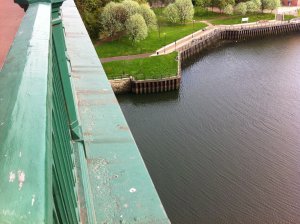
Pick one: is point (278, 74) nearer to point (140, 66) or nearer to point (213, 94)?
point (213, 94)

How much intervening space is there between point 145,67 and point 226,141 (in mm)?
12615

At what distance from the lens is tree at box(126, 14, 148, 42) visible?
37312 mm

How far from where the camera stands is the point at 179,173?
20.8 metres

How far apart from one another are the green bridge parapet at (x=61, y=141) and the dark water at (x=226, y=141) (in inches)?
506

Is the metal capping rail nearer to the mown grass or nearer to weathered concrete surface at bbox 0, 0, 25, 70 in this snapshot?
weathered concrete surface at bbox 0, 0, 25, 70

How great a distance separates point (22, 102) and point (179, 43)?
3932cm

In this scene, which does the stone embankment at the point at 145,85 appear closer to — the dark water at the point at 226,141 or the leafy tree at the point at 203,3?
the dark water at the point at 226,141

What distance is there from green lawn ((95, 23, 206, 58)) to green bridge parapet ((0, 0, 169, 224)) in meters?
28.0

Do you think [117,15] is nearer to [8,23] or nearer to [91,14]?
[91,14]

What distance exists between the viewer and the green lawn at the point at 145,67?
3222cm

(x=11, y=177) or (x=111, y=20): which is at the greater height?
(x=111, y=20)

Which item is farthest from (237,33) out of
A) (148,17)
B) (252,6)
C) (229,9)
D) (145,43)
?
(145,43)

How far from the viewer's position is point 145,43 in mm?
39375

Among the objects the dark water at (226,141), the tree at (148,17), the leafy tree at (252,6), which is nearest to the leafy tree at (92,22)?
the tree at (148,17)
